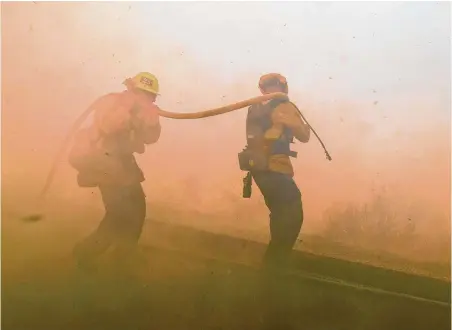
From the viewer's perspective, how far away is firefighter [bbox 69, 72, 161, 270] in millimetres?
2271

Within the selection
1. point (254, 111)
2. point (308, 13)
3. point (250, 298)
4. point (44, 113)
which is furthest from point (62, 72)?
point (250, 298)

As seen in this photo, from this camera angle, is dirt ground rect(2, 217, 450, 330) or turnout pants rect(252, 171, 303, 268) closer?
dirt ground rect(2, 217, 450, 330)

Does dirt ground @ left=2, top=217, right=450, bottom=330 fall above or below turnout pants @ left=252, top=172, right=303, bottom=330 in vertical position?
below

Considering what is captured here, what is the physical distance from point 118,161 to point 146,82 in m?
0.34

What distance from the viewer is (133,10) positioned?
2.36 meters

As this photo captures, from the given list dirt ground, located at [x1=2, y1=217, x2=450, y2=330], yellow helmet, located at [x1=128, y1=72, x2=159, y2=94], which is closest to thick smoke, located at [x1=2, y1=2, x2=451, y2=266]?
yellow helmet, located at [x1=128, y1=72, x2=159, y2=94]

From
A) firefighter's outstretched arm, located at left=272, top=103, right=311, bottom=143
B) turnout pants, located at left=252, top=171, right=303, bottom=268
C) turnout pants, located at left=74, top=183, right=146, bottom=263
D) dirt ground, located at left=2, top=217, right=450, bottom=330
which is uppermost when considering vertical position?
firefighter's outstretched arm, located at left=272, top=103, right=311, bottom=143

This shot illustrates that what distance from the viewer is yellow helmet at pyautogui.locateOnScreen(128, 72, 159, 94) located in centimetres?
232

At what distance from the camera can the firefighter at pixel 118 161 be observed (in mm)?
2271

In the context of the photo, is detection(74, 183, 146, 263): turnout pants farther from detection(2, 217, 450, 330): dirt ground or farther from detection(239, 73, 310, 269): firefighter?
detection(239, 73, 310, 269): firefighter

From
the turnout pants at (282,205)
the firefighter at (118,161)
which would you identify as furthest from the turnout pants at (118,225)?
the turnout pants at (282,205)

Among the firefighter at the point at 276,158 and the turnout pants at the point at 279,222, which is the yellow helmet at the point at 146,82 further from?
the turnout pants at the point at 279,222

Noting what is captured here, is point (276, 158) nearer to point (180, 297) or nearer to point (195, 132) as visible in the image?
point (195, 132)

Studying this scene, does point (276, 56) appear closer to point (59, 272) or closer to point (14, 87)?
point (14, 87)
